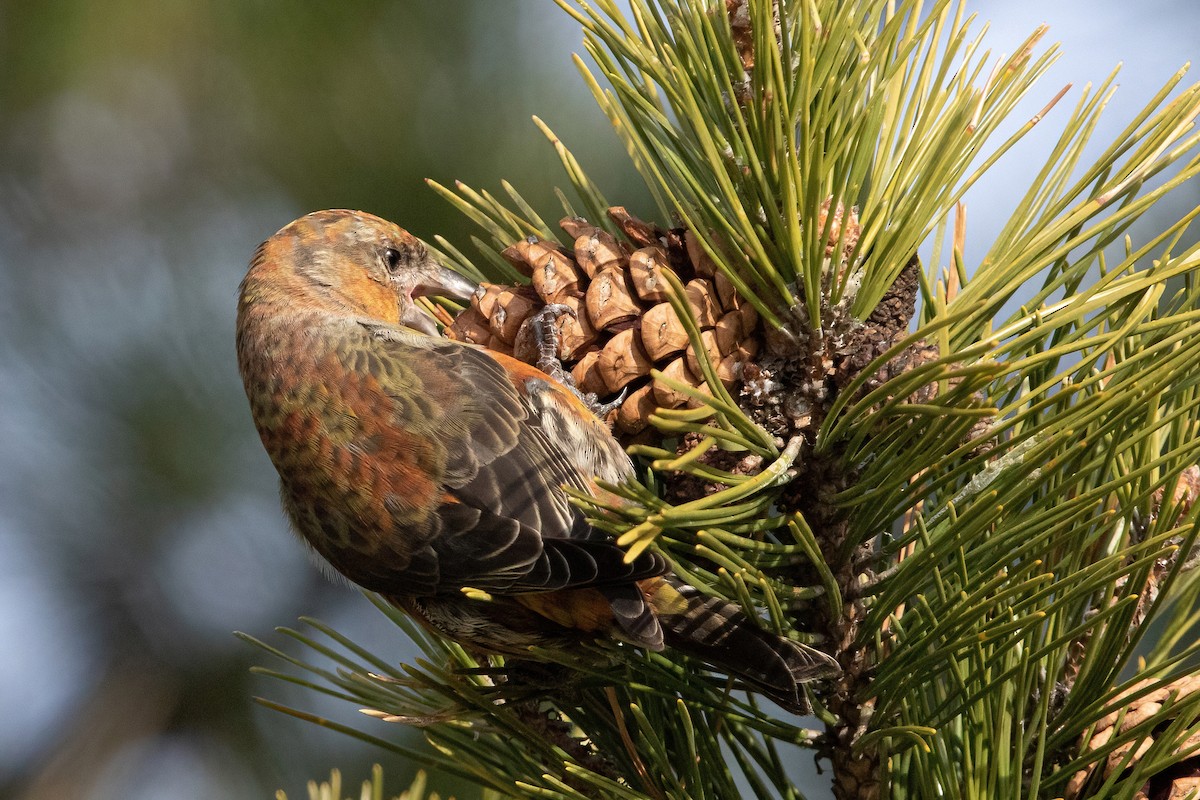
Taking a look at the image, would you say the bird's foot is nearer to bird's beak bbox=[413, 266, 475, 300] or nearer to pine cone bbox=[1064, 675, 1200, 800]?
bird's beak bbox=[413, 266, 475, 300]

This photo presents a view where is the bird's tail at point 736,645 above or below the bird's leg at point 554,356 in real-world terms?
below

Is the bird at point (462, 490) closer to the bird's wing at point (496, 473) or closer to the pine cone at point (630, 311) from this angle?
the bird's wing at point (496, 473)

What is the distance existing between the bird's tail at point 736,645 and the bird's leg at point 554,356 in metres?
0.30

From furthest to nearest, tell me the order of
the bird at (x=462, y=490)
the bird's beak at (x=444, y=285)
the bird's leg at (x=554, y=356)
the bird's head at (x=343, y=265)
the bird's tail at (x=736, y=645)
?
the bird's head at (x=343, y=265), the bird's beak at (x=444, y=285), the bird's leg at (x=554, y=356), the bird at (x=462, y=490), the bird's tail at (x=736, y=645)

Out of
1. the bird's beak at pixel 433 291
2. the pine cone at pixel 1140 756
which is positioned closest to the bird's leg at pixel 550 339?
the bird's beak at pixel 433 291

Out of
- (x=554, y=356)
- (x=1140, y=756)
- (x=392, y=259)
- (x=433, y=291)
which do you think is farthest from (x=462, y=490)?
(x=1140, y=756)

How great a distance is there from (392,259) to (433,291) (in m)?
0.19

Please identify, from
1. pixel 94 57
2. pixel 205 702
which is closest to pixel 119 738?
pixel 205 702

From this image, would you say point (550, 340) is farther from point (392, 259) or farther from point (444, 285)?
point (392, 259)

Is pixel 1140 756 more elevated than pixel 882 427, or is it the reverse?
pixel 882 427

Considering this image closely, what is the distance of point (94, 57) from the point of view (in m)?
2.84

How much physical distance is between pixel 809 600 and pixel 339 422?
3.37ft

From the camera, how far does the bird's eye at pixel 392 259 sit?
251 cm

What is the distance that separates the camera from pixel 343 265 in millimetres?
2535
